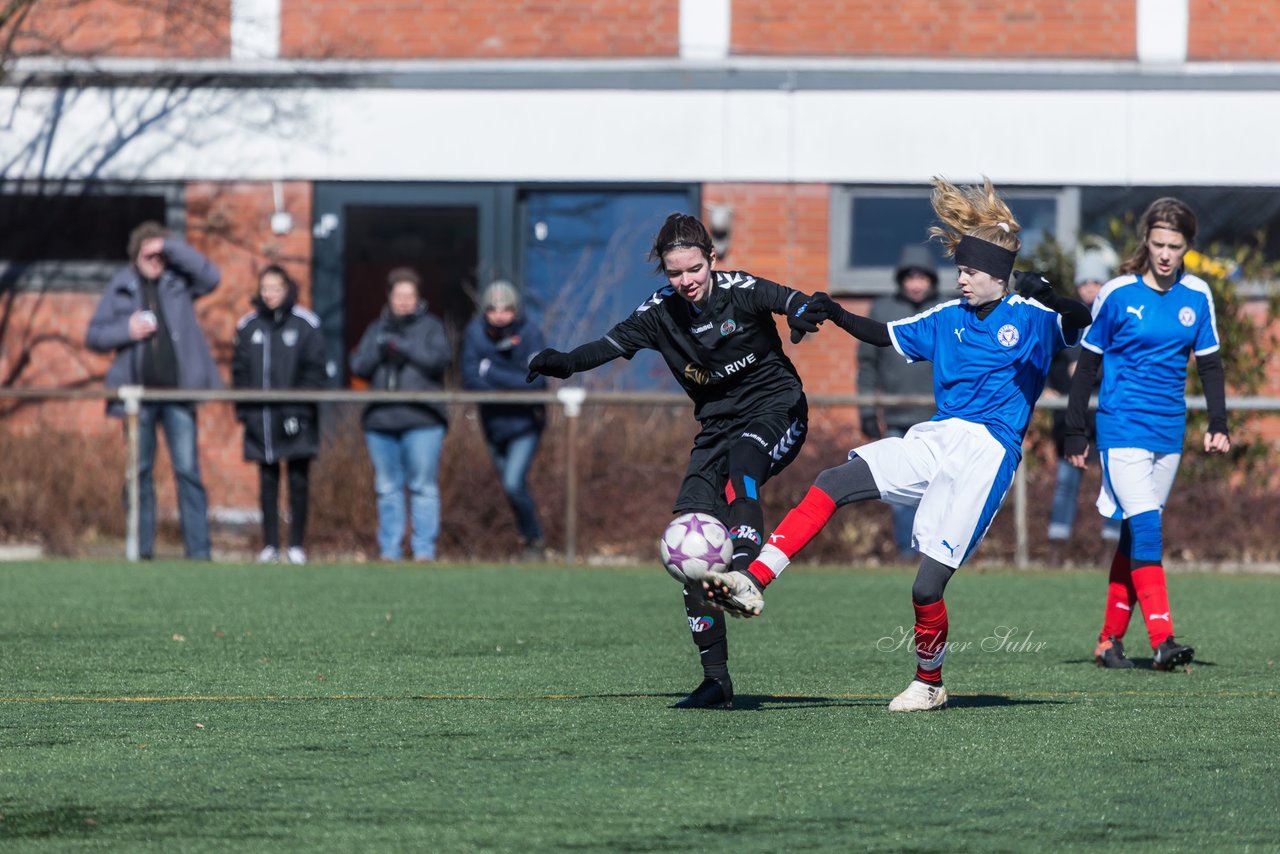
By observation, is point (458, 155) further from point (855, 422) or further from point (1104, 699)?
point (1104, 699)

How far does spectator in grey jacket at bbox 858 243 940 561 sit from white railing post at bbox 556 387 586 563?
2008 mm

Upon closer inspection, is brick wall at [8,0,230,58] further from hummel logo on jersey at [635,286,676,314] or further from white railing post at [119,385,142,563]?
hummel logo on jersey at [635,286,676,314]

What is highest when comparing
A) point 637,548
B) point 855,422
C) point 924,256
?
point 924,256

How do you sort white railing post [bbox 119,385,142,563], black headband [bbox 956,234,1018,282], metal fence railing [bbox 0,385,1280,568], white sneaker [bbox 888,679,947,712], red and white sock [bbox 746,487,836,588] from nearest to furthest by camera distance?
red and white sock [bbox 746,487,836,588] < white sneaker [bbox 888,679,947,712] < black headband [bbox 956,234,1018,282] < metal fence railing [bbox 0,385,1280,568] < white railing post [bbox 119,385,142,563]

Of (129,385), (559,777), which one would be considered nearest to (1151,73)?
(129,385)

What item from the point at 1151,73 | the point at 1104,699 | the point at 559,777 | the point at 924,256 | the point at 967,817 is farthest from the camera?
the point at 1151,73

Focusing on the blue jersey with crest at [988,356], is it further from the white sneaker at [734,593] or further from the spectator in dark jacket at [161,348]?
the spectator in dark jacket at [161,348]

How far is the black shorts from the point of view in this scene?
7211mm

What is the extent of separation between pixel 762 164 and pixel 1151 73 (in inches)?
136

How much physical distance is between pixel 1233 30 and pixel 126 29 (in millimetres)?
9761

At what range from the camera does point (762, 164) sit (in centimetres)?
1783

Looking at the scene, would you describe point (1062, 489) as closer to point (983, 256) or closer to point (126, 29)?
point (983, 256)

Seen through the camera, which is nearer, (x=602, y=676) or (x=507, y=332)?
(x=602, y=676)

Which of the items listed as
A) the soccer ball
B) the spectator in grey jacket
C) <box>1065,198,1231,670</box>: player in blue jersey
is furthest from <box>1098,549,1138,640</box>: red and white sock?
the spectator in grey jacket
